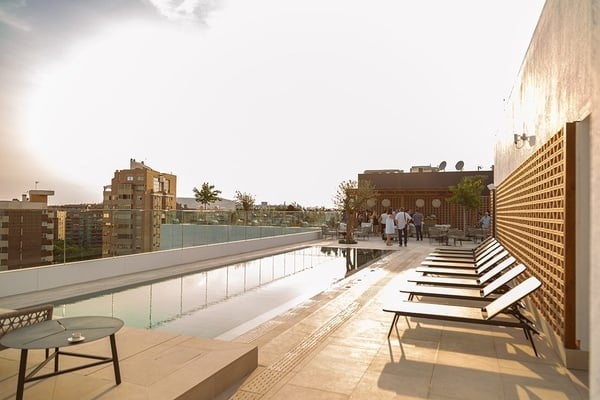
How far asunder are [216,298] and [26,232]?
3792mm

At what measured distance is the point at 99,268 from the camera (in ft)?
26.9

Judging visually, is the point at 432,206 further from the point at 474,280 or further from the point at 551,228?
the point at 551,228

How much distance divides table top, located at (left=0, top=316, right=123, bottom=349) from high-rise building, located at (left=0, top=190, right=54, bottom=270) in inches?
193

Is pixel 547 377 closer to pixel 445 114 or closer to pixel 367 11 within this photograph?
pixel 367 11

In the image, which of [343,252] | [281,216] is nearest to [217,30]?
[281,216]

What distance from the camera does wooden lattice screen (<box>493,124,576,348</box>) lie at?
3.65m

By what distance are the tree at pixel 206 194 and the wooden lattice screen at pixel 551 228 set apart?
38.9m

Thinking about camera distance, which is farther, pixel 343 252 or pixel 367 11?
pixel 343 252

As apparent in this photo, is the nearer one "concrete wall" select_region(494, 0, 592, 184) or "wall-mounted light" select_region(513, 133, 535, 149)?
"concrete wall" select_region(494, 0, 592, 184)

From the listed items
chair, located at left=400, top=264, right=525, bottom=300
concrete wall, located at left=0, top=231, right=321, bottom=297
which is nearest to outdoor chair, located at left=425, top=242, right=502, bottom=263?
chair, located at left=400, top=264, right=525, bottom=300

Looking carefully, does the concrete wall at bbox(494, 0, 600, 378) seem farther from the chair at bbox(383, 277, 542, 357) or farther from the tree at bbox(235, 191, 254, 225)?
the tree at bbox(235, 191, 254, 225)

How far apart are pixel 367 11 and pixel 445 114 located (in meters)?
9.24

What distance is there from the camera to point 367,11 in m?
10.9

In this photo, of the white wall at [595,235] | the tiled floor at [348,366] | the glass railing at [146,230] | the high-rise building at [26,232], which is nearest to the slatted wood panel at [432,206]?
the glass railing at [146,230]
